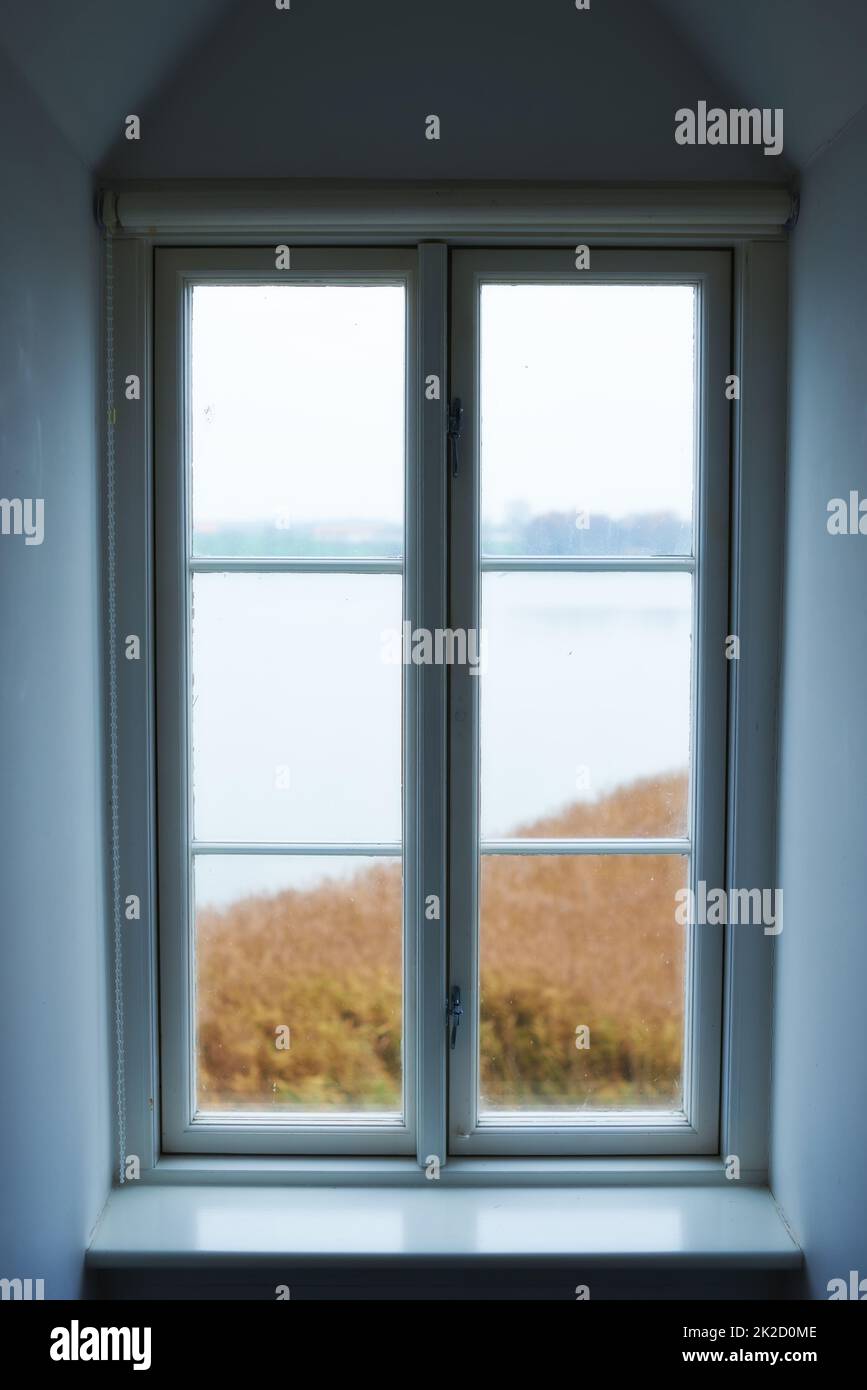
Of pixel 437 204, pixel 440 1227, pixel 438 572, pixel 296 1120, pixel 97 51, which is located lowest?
pixel 440 1227

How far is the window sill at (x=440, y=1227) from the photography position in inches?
79.1

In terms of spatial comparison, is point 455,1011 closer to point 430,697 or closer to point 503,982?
point 503,982

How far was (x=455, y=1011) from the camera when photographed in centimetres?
223

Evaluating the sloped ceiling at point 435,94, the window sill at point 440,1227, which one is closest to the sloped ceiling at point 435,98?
the sloped ceiling at point 435,94

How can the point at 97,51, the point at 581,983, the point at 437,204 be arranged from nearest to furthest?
1. the point at 97,51
2. the point at 437,204
3. the point at 581,983

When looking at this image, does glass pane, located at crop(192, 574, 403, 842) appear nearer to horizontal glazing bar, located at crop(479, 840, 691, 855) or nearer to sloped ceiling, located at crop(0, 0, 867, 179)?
horizontal glazing bar, located at crop(479, 840, 691, 855)

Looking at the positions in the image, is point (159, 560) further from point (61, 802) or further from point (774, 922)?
point (774, 922)

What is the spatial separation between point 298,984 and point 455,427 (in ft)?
3.62

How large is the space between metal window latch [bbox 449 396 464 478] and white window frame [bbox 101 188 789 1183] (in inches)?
1.0

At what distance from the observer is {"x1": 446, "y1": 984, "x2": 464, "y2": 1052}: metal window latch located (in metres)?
2.23

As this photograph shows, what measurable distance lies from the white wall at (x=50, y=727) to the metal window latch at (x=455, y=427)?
641 millimetres

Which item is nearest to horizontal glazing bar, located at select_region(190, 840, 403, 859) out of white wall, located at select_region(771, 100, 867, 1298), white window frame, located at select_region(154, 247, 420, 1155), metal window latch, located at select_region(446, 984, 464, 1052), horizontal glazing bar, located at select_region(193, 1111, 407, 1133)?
white window frame, located at select_region(154, 247, 420, 1155)

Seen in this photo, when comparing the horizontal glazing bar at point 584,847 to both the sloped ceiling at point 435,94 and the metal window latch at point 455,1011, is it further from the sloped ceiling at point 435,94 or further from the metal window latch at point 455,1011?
the sloped ceiling at point 435,94

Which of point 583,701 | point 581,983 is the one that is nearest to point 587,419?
point 583,701
